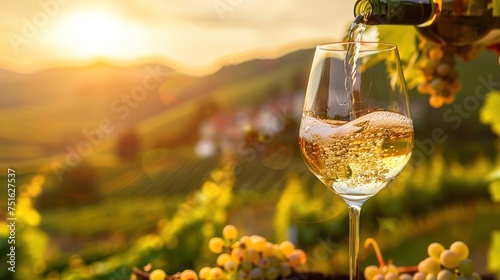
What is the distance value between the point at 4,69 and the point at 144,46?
85 centimetres

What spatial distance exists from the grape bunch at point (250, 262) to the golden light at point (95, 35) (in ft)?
9.86

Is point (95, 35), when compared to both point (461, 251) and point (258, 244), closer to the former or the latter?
point (258, 244)

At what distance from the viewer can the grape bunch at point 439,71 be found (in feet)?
3.15

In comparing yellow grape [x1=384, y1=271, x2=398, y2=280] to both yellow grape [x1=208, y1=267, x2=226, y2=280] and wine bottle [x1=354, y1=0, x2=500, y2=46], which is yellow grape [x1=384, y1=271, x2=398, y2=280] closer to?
yellow grape [x1=208, y1=267, x2=226, y2=280]

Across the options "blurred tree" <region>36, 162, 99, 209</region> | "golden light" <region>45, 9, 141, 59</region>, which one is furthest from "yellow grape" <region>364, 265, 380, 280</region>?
"blurred tree" <region>36, 162, 99, 209</region>

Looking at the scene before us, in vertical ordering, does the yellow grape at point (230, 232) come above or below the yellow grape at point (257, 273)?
above

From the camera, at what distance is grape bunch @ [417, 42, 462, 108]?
96cm

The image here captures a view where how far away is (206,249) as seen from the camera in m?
1.71

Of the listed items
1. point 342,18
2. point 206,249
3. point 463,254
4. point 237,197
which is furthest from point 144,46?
point 463,254

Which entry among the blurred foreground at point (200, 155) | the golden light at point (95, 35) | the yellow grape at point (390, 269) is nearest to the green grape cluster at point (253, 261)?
the yellow grape at point (390, 269)

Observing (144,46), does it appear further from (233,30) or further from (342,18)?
(342,18)

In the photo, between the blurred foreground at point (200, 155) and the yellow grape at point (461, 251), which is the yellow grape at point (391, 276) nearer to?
the yellow grape at point (461, 251)

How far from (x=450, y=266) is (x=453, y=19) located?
1.08 feet

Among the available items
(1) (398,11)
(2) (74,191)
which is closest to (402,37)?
(1) (398,11)
